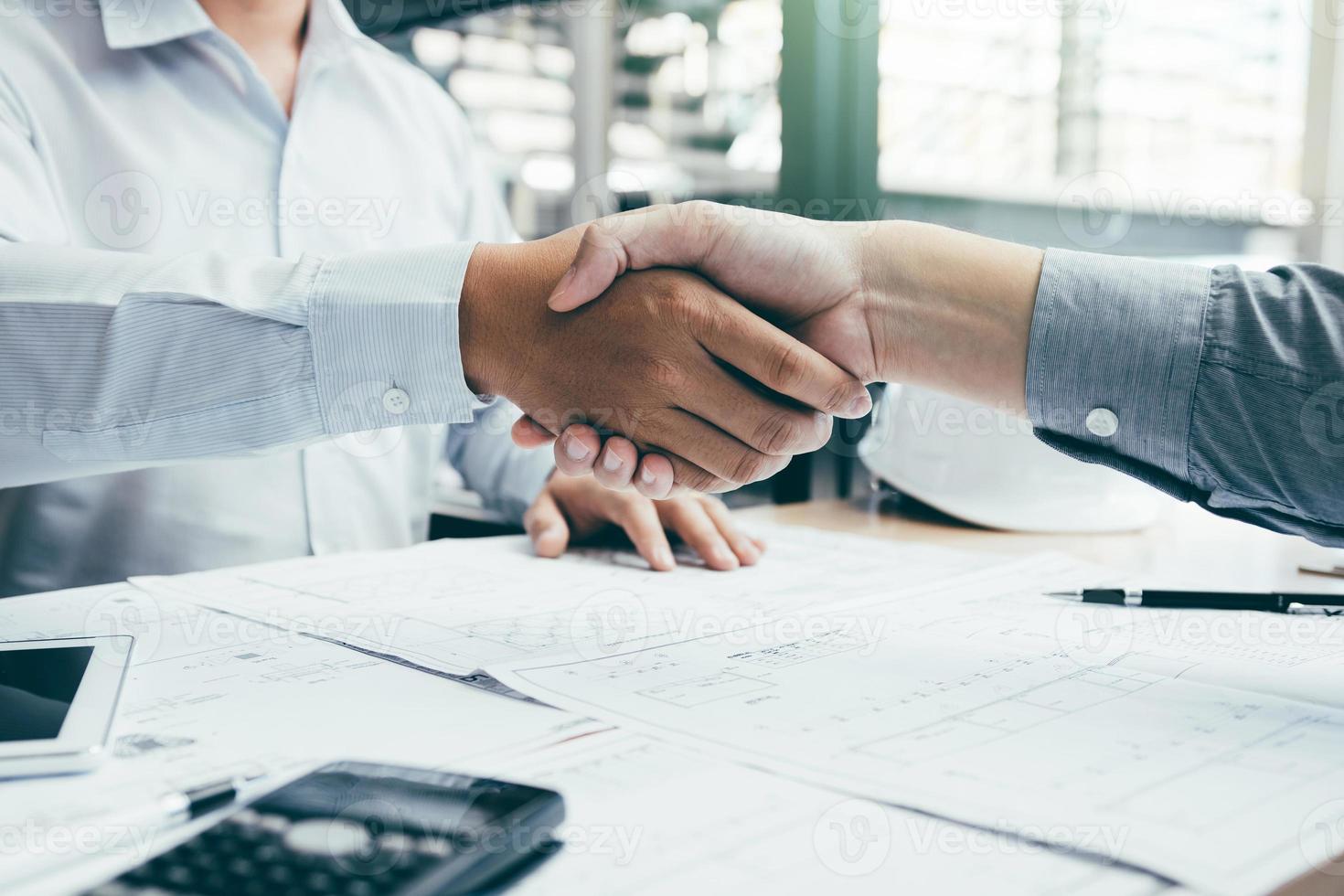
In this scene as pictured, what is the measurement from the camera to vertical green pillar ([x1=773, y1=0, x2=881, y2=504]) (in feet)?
4.49

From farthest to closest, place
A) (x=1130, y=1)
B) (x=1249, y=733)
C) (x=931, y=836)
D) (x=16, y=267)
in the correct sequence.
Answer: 1. (x=1130, y=1)
2. (x=16, y=267)
3. (x=1249, y=733)
4. (x=931, y=836)

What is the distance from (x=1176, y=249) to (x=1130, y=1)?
0.50m

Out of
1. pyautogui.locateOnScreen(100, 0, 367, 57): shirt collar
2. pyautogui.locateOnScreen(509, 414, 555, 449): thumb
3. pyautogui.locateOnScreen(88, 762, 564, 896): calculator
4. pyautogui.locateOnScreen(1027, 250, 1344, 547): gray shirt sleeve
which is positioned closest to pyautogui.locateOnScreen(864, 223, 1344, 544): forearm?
pyautogui.locateOnScreen(1027, 250, 1344, 547): gray shirt sleeve

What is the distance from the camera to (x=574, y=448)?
2.65 feet

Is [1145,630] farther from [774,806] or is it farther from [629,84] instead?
[629,84]

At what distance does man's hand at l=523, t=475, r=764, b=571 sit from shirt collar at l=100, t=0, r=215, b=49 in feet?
2.04

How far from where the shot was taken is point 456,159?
4.64 ft

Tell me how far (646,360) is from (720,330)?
59 mm

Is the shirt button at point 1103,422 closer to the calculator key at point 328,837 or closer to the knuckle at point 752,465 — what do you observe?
the knuckle at point 752,465

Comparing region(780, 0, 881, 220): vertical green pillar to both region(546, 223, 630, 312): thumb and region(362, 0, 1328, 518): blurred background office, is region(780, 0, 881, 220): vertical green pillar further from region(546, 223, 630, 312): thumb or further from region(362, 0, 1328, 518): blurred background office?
region(546, 223, 630, 312): thumb

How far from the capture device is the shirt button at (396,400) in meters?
0.76

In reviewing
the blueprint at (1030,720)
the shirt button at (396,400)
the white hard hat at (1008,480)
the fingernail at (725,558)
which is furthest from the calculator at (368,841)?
the white hard hat at (1008,480)

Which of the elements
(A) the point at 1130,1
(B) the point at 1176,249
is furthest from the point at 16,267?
(B) the point at 1176,249

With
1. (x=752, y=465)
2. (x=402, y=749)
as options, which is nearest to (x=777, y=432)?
(x=752, y=465)
